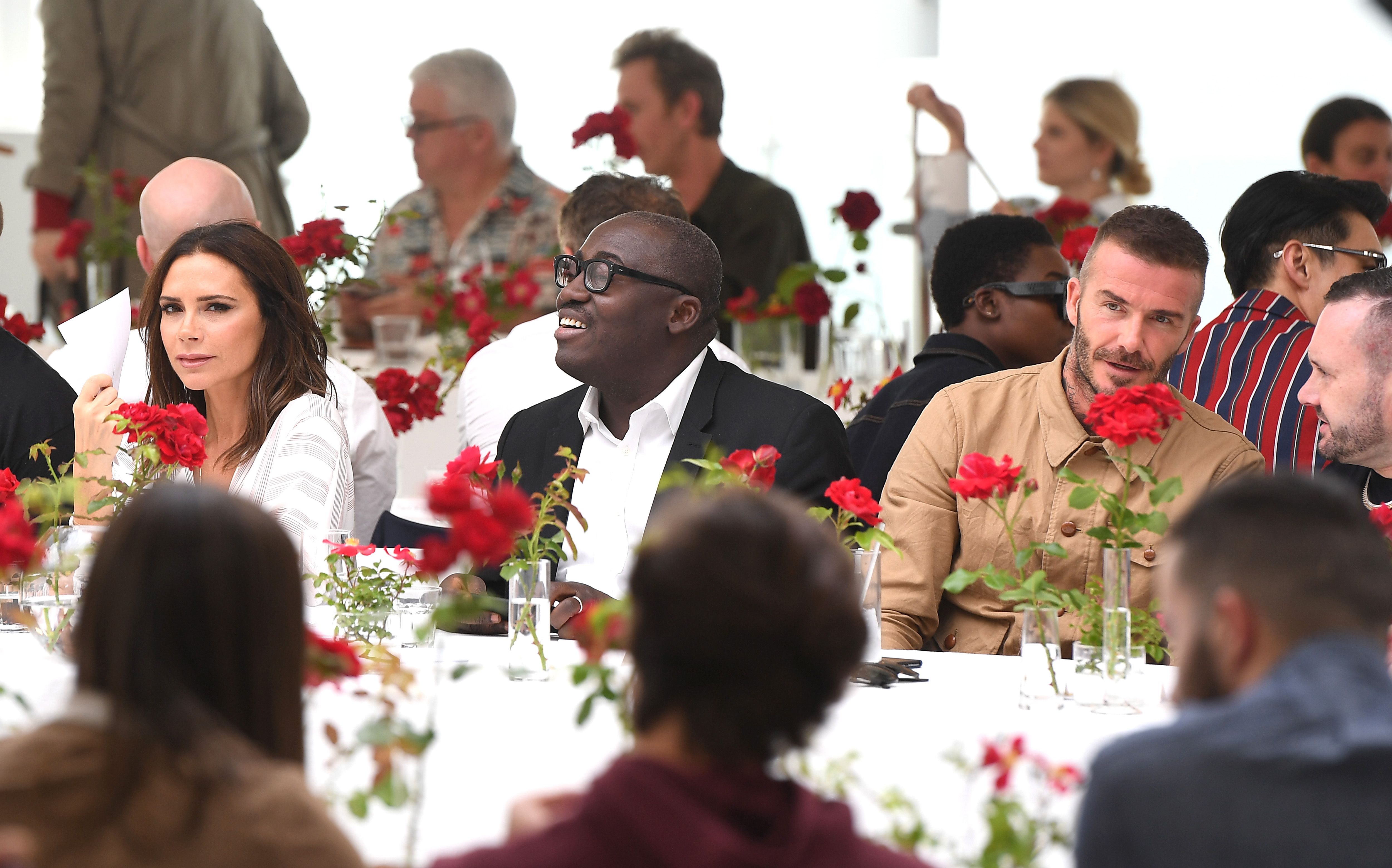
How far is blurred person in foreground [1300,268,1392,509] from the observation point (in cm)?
250

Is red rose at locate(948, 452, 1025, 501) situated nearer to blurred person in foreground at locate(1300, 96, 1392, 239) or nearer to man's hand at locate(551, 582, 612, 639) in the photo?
man's hand at locate(551, 582, 612, 639)

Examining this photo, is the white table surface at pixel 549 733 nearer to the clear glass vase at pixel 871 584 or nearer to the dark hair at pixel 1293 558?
the clear glass vase at pixel 871 584

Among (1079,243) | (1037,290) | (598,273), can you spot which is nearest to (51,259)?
(598,273)

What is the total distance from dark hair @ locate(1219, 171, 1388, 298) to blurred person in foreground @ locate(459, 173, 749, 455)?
4.42 ft

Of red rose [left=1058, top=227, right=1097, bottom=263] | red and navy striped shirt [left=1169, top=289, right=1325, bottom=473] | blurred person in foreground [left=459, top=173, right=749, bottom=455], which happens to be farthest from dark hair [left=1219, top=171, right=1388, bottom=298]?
blurred person in foreground [left=459, top=173, right=749, bottom=455]

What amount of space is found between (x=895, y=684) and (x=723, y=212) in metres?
3.44

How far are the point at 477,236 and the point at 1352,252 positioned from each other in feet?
9.79

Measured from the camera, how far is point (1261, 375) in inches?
128

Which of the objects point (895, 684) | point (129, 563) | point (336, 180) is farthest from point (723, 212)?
point (129, 563)

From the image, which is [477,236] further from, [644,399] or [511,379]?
[644,399]

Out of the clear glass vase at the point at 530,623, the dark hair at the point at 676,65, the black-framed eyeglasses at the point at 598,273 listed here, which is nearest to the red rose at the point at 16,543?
the clear glass vase at the point at 530,623

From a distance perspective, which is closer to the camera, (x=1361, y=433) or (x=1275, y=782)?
(x=1275, y=782)

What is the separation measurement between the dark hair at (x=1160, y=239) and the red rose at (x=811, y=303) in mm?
2373

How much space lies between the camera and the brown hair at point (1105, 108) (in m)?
5.23
